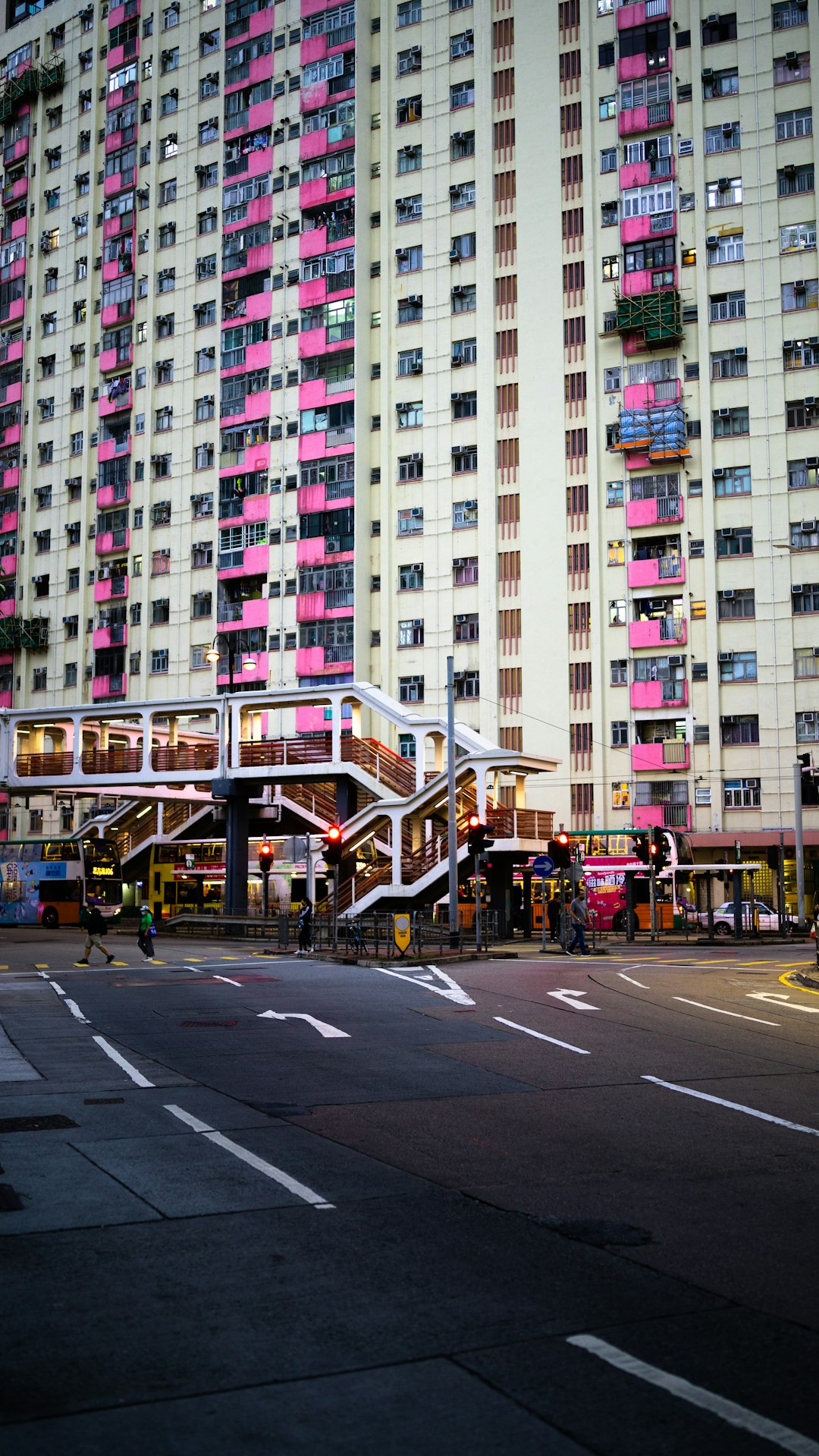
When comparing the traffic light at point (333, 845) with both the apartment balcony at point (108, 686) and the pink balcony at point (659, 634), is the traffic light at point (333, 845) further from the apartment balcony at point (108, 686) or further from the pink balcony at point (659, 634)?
the apartment balcony at point (108, 686)

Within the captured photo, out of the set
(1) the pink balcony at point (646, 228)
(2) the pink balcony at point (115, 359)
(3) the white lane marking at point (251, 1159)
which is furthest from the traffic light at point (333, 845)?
(2) the pink balcony at point (115, 359)

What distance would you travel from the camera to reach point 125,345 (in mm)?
78375

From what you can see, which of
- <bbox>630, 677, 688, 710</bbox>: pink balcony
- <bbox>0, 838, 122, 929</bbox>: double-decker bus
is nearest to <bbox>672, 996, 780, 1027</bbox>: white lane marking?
<bbox>630, 677, 688, 710</bbox>: pink balcony

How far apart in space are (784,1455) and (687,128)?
213ft

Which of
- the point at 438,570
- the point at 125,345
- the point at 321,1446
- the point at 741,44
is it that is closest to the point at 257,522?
the point at 438,570

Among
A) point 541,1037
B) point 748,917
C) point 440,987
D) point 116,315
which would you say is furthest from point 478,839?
point 116,315

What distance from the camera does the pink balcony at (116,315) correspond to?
78.4 m

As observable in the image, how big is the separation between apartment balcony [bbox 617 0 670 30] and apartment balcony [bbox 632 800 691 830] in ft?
117

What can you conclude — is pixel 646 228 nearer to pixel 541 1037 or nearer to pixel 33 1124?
A: pixel 541 1037

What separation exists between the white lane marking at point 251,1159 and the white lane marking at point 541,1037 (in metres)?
5.62

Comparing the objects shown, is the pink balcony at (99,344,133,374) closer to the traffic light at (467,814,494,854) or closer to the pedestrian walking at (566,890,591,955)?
the traffic light at (467,814,494,854)

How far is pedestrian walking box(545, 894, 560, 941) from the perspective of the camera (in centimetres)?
4852

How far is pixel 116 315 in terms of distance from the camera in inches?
3105

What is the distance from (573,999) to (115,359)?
65.1 meters
